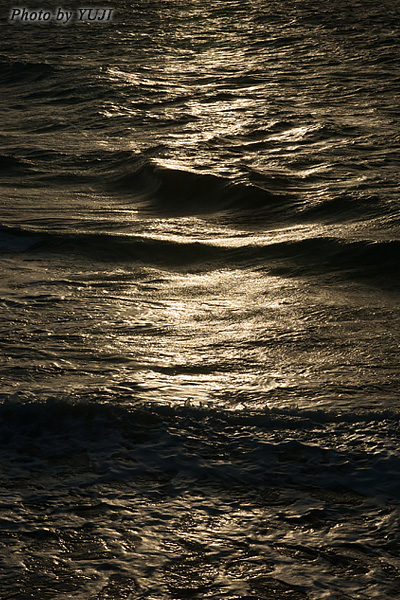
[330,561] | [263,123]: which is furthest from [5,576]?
[263,123]

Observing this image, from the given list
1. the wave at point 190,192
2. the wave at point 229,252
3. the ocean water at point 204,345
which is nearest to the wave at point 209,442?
the ocean water at point 204,345

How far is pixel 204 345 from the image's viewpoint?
445 cm

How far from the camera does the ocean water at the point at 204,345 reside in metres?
2.89

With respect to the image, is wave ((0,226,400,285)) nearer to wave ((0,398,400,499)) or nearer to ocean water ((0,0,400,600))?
ocean water ((0,0,400,600))

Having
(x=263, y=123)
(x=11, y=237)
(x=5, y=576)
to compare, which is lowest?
(x=5, y=576)

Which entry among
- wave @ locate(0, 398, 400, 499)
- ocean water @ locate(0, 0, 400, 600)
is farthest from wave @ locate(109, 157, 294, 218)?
wave @ locate(0, 398, 400, 499)

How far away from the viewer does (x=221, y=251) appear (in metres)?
6.33

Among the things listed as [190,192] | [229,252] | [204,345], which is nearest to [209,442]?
[204,345]

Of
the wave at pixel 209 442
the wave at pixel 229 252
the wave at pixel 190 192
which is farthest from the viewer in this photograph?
the wave at pixel 190 192

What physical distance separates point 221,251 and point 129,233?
0.92 meters

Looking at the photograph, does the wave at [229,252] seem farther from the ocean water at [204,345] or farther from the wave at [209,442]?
the wave at [209,442]

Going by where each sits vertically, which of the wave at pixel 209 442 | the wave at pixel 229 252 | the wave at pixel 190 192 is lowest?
the wave at pixel 209 442

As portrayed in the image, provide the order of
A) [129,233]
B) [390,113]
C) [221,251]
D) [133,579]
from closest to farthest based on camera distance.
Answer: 1. [133,579]
2. [221,251]
3. [129,233]
4. [390,113]

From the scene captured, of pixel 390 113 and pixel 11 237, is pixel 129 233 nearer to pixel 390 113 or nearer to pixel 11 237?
pixel 11 237
